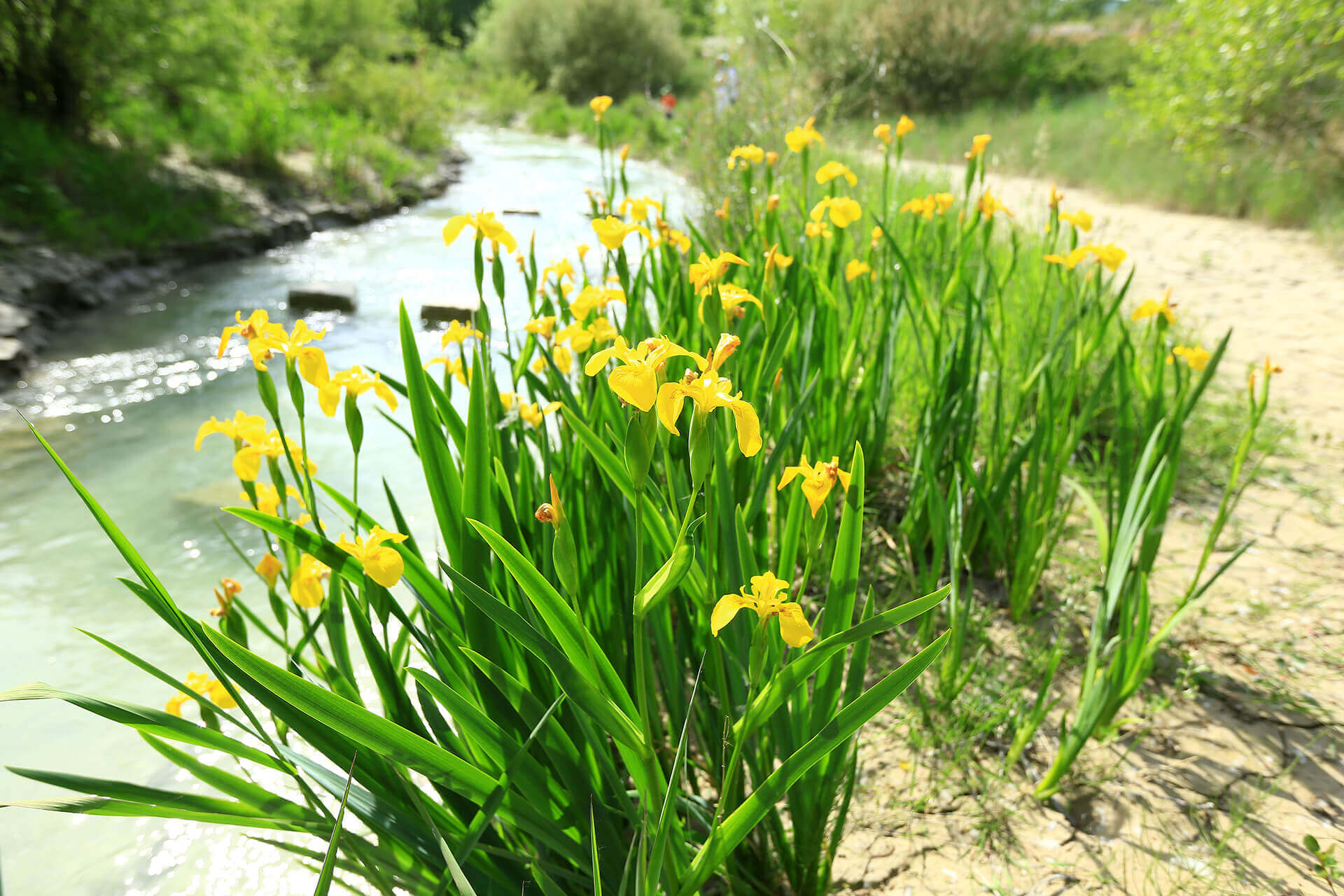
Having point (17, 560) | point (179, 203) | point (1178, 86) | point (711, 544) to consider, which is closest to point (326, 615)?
point (711, 544)

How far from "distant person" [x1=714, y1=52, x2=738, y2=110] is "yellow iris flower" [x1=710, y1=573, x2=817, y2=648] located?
448cm

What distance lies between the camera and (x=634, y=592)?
100 cm

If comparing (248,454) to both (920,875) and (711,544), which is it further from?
(920,875)

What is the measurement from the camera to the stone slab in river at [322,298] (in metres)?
4.82

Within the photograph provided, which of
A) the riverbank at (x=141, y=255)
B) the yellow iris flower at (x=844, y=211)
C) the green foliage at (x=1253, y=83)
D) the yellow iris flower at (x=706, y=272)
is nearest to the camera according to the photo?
the yellow iris flower at (x=706, y=272)

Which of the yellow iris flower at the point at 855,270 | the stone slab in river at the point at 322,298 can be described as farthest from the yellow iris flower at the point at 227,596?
the stone slab in river at the point at 322,298

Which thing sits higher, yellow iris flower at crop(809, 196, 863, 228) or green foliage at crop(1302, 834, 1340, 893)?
yellow iris flower at crop(809, 196, 863, 228)

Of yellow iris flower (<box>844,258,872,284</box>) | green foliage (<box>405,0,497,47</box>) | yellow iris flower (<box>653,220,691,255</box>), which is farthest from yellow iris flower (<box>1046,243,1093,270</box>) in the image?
green foliage (<box>405,0,497,47</box>)

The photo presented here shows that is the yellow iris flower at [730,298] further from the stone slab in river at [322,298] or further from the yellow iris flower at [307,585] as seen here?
the stone slab in river at [322,298]

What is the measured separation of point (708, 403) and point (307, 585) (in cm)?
59

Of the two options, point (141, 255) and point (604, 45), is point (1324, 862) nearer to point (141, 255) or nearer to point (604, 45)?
point (141, 255)

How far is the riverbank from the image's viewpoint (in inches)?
160

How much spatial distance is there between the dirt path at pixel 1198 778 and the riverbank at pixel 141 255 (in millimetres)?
4501

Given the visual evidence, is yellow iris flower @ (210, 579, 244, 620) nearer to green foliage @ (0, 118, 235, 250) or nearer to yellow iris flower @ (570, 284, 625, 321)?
yellow iris flower @ (570, 284, 625, 321)
